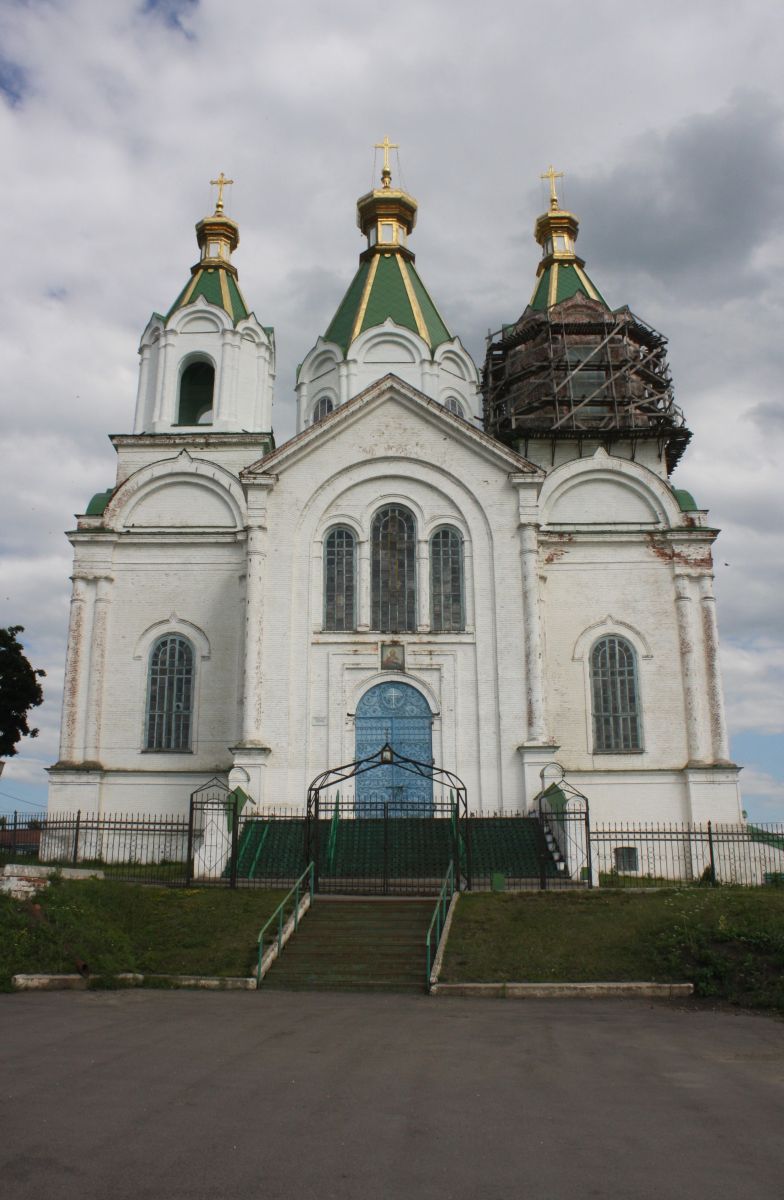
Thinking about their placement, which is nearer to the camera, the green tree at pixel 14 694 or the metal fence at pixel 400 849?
the metal fence at pixel 400 849

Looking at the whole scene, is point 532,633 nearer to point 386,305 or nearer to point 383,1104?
point 386,305

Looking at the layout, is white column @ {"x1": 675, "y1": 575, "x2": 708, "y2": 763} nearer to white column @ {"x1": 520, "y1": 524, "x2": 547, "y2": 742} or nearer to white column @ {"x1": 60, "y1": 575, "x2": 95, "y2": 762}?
white column @ {"x1": 520, "y1": 524, "x2": 547, "y2": 742}

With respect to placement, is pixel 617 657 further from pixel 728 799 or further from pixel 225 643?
pixel 225 643

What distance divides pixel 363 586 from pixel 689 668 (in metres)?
8.09

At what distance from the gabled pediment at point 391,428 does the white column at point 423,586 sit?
8.00 ft

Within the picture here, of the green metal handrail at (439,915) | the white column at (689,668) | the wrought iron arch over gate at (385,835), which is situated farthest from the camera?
the white column at (689,668)

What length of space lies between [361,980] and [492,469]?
14604 mm

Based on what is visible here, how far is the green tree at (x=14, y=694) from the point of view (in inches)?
1070

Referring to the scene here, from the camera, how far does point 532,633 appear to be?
23219 mm

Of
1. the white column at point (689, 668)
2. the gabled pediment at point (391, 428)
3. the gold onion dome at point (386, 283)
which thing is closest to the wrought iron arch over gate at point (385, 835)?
the white column at point (689, 668)

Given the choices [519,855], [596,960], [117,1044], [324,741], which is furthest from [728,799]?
[117,1044]

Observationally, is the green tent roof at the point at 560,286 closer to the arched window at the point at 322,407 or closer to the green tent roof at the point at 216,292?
the arched window at the point at 322,407

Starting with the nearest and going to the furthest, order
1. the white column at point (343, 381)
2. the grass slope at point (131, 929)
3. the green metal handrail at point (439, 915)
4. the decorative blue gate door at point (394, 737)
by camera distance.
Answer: the grass slope at point (131, 929) < the green metal handrail at point (439, 915) < the decorative blue gate door at point (394, 737) < the white column at point (343, 381)

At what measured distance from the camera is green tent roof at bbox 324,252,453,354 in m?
30.5
